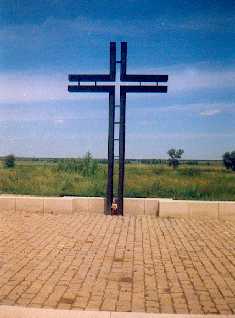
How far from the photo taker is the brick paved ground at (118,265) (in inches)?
177

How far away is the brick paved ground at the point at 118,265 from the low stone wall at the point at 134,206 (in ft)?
3.23

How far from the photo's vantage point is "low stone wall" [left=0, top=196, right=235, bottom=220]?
1063cm

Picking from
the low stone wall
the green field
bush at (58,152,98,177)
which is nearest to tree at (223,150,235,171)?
the green field

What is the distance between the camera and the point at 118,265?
5988mm

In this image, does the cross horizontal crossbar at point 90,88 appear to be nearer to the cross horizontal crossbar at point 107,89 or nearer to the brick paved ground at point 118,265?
the cross horizontal crossbar at point 107,89

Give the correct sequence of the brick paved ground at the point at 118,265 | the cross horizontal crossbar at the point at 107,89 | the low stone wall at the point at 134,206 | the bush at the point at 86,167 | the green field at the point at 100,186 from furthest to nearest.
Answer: the bush at the point at 86,167, the green field at the point at 100,186, the cross horizontal crossbar at the point at 107,89, the low stone wall at the point at 134,206, the brick paved ground at the point at 118,265

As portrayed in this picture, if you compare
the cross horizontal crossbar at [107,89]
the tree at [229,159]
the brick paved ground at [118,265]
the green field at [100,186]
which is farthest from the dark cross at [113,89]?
the tree at [229,159]

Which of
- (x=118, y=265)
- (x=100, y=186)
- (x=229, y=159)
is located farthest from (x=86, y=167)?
(x=229, y=159)

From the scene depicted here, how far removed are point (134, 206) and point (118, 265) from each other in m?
5.20

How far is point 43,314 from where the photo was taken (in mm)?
3893

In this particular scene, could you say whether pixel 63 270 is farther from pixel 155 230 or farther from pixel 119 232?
pixel 155 230

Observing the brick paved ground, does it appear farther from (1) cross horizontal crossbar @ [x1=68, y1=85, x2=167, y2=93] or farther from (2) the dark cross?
(1) cross horizontal crossbar @ [x1=68, y1=85, x2=167, y2=93]

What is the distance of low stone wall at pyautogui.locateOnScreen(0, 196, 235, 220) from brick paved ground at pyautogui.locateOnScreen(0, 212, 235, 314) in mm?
983

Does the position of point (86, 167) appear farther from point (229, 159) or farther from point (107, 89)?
point (229, 159)
